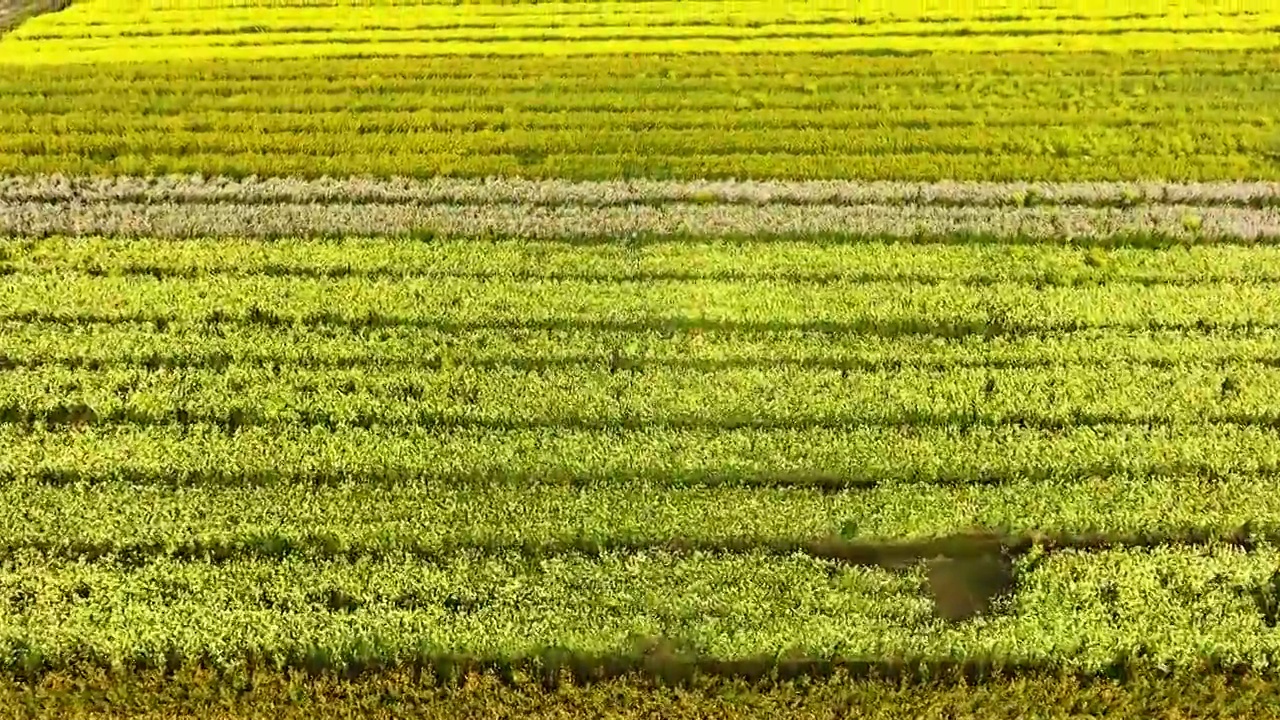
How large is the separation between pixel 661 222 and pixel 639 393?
4631mm

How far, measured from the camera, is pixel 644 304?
1509cm

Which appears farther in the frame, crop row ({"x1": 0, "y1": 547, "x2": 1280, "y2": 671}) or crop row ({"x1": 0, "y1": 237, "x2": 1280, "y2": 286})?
crop row ({"x1": 0, "y1": 237, "x2": 1280, "y2": 286})

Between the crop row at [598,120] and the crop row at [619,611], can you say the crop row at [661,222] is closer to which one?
the crop row at [598,120]

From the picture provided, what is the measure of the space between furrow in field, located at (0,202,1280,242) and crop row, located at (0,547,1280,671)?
712 cm

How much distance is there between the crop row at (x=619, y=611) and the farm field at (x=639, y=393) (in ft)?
0.15

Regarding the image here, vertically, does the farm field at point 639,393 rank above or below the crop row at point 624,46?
below

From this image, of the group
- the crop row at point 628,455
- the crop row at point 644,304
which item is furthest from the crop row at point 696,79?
the crop row at point 628,455

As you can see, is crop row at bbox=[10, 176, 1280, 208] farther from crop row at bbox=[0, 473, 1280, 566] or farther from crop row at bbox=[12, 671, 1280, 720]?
crop row at bbox=[12, 671, 1280, 720]

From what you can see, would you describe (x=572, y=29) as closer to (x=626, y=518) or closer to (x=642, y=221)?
(x=642, y=221)

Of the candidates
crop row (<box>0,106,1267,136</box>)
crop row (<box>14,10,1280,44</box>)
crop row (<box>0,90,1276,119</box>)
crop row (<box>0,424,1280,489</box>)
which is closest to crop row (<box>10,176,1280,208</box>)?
crop row (<box>0,106,1267,136</box>)

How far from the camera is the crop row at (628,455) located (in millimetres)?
12398

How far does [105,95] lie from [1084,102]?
2231 cm

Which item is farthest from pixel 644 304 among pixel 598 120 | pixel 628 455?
pixel 598 120

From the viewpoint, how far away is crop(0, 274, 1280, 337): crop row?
48.4 feet
